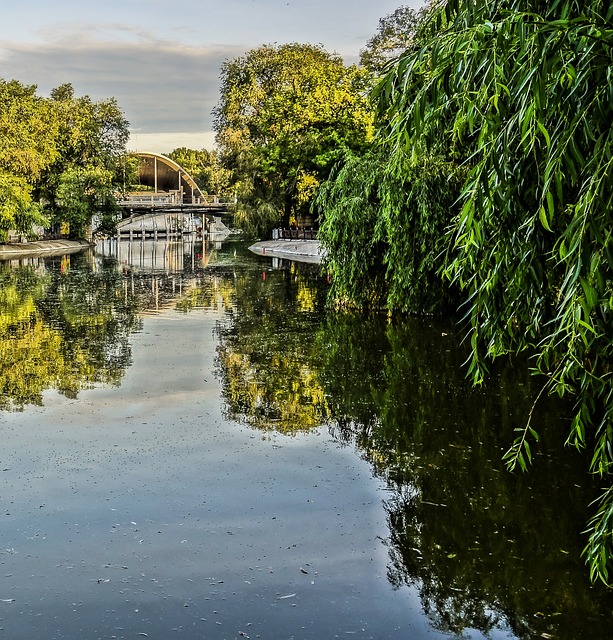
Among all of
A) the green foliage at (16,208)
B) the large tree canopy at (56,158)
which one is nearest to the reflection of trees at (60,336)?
the green foliage at (16,208)

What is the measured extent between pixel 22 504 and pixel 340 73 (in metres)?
48.0

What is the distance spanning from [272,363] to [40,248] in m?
50.8

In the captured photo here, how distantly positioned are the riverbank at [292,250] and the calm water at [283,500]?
3162cm

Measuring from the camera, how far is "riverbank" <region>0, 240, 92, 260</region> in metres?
54.0

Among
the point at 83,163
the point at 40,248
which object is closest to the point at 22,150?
the point at 40,248

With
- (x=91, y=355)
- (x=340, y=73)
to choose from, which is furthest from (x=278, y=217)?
(x=91, y=355)

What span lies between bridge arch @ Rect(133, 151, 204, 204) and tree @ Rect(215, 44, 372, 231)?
5001 centimetres

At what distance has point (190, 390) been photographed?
12.5m

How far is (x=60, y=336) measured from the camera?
686 inches

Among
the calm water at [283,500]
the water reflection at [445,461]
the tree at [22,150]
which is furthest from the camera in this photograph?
the tree at [22,150]

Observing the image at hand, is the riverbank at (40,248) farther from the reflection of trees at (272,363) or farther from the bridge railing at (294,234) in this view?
the reflection of trees at (272,363)

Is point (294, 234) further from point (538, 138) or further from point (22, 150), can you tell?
point (538, 138)

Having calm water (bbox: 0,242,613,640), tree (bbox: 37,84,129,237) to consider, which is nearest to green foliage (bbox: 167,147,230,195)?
tree (bbox: 37,84,129,237)

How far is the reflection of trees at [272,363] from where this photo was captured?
11.0 m
